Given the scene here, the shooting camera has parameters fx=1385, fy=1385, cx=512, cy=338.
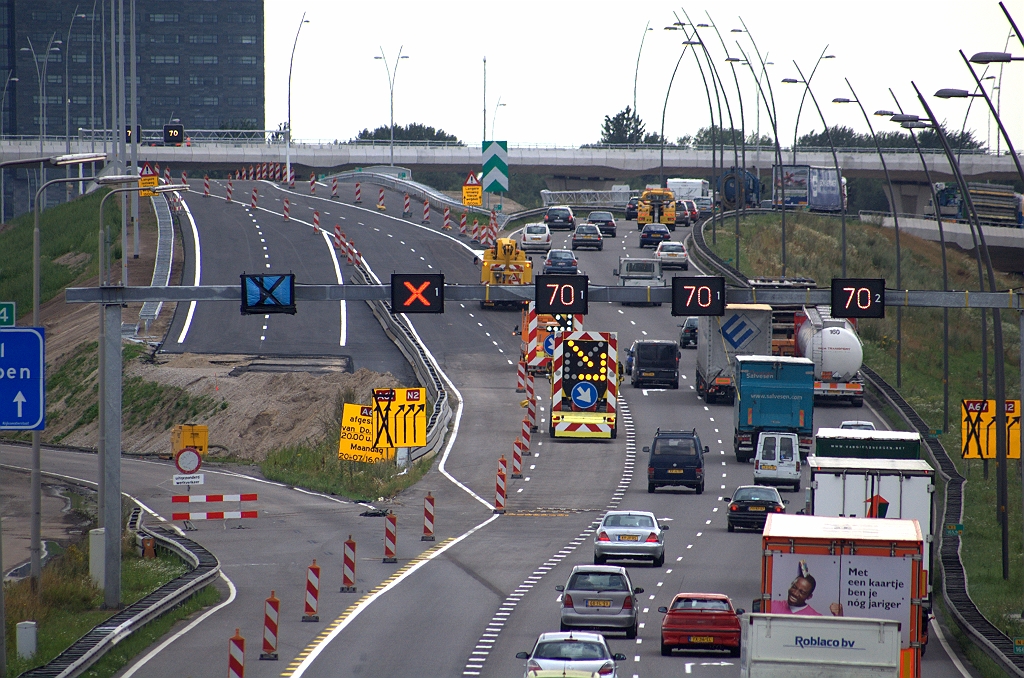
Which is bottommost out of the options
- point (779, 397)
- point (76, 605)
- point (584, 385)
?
point (76, 605)

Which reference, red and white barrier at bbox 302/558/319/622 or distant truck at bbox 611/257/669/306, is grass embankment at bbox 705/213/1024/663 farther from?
red and white barrier at bbox 302/558/319/622

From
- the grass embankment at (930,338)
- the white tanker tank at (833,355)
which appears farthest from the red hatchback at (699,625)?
the white tanker tank at (833,355)

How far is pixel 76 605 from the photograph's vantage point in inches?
1023

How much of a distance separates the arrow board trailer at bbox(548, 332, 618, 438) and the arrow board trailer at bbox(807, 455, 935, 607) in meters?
16.0

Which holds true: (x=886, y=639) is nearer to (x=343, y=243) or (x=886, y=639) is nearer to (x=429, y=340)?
(x=429, y=340)

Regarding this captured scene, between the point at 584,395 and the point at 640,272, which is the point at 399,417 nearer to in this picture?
the point at 584,395

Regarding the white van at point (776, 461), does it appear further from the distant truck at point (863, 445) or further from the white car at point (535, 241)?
the white car at point (535, 241)

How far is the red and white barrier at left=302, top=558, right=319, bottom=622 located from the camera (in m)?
25.9

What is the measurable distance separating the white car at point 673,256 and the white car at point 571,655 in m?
62.1

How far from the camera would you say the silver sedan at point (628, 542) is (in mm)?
31578

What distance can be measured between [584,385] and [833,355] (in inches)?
527

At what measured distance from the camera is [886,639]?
18.0 metres

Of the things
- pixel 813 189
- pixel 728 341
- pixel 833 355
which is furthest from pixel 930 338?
pixel 813 189

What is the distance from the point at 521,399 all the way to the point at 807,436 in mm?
14180
